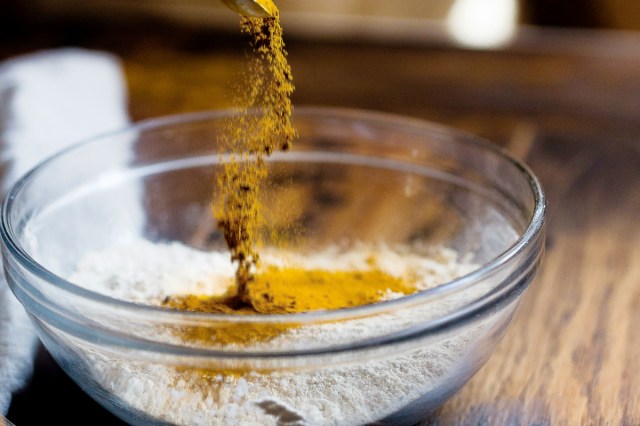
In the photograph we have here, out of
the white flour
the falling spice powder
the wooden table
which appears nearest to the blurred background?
the wooden table

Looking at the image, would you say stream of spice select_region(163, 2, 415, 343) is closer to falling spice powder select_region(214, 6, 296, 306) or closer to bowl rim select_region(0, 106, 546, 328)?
falling spice powder select_region(214, 6, 296, 306)

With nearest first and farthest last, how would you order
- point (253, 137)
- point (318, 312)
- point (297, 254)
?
1. point (318, 312)
2. point (253, 137)
3. point (297, 254)

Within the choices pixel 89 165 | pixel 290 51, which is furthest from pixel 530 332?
pixel 290 51

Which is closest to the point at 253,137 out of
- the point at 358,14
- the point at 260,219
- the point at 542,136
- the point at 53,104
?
the point at 260,219

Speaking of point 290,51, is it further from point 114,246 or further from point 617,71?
point 114,246

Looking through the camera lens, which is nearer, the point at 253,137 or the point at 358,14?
the point at 253,137

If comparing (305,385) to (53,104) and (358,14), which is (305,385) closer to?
(53,104)

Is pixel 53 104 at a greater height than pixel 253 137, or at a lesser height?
lesser
